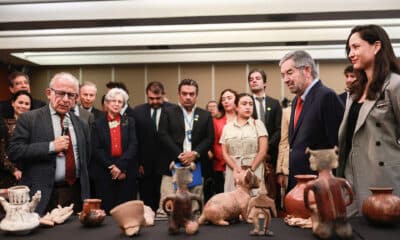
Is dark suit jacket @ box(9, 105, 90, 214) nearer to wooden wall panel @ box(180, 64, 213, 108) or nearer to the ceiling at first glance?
the ceiling

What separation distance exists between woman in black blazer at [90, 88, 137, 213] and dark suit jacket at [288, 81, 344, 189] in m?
1.81

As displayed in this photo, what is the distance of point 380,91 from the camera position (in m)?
1.99

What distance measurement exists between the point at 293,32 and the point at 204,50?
94.8 inches

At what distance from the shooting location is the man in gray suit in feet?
7.86

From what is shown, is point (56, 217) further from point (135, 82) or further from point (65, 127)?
point (135, 82)

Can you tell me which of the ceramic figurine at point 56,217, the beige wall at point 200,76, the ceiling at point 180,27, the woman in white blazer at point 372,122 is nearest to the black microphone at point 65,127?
the ceramic figurine at point 56,217

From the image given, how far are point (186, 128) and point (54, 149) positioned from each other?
5.21ft

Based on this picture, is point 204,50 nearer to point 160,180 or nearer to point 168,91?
point 168,91

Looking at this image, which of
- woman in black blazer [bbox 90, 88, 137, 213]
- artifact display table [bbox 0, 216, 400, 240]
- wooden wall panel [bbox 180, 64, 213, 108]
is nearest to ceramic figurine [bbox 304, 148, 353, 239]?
artifact display table [bbox 0, 216, 400, 240]

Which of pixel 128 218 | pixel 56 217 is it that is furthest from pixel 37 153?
pixel 128 218

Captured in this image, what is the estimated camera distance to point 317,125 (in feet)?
7.58

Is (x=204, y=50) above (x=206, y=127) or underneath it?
above

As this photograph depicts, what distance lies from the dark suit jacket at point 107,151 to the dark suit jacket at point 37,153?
3.42 ft

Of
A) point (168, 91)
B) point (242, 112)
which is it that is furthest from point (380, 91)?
point (168, 91)
